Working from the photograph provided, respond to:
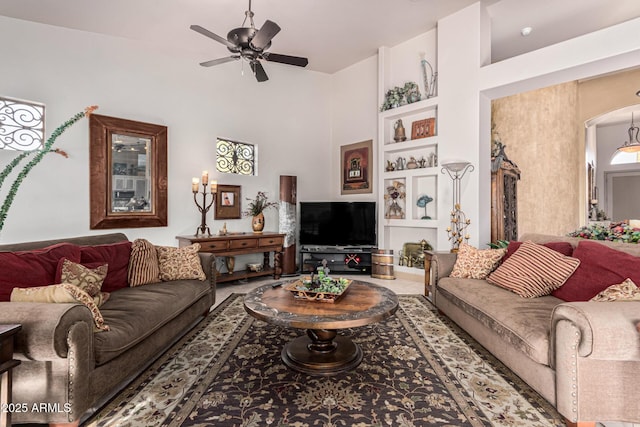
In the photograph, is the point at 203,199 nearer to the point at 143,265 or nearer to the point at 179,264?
the point at 179,264

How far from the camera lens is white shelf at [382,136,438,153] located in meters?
4.75

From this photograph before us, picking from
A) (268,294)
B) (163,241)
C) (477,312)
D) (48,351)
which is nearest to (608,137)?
(477,312)

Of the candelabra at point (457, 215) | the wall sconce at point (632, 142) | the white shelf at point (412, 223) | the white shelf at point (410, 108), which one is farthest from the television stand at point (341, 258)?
the wall sconce at point (632, 142)

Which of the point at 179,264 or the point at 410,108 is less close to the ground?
the point at 410,108

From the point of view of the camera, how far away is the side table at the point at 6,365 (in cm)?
129

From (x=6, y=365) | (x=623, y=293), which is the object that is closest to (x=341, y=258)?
(x=623, y=293)

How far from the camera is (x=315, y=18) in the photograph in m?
4.24

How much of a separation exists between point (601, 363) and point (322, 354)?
1.56 meters

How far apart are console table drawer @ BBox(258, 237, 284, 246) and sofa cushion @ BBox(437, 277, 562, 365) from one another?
2.85 meters

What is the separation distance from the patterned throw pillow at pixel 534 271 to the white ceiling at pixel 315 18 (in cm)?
338

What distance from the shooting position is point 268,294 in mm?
2453

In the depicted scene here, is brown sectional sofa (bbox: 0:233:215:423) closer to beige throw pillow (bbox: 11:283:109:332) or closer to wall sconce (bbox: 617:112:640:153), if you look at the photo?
beige throw pillow (bbox: 11:283:109:332)

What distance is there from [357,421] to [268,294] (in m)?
1.12

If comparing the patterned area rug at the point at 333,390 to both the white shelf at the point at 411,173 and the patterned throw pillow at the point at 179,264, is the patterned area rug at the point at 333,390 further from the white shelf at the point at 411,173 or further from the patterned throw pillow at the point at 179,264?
the white shelf at the point at 411,173
